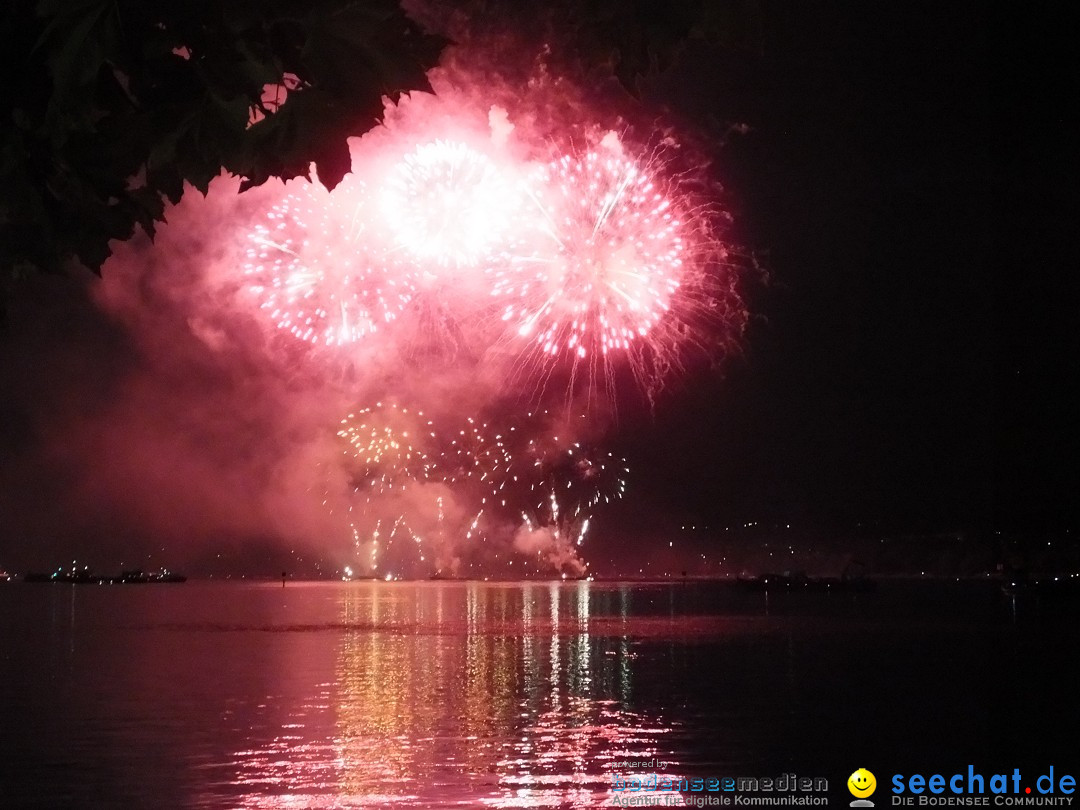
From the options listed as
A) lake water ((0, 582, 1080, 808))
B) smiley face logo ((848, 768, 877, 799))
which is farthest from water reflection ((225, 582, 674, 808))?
smiley face logo ((848, 768, 877, 799))

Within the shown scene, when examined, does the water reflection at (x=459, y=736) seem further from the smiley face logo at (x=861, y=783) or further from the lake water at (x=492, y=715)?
the smiley face logo at (x=861, y=783)

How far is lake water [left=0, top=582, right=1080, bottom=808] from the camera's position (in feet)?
54.1

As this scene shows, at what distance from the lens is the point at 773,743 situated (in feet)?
65.8

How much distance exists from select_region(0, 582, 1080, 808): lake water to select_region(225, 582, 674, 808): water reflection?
0.25ft

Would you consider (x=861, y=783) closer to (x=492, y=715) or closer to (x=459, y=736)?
(x=459, y=736)

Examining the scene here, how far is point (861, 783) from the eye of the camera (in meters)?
16.5

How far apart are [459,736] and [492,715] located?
3.30 metres

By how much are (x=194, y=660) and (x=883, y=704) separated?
23.3m

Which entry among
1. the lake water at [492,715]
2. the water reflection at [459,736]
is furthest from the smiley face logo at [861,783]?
the water reflection at [459,736]

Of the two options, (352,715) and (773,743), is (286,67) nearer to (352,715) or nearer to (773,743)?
(773,743)

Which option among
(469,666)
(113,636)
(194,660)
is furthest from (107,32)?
(113,636)

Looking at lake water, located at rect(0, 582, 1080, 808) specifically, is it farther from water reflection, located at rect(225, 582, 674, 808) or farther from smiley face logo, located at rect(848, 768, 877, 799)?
smiley face logo, located at rect(848, 768, 877, 799)

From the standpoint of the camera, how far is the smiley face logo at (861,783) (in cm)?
1588

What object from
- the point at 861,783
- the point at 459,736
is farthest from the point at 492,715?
the point at 861,783
